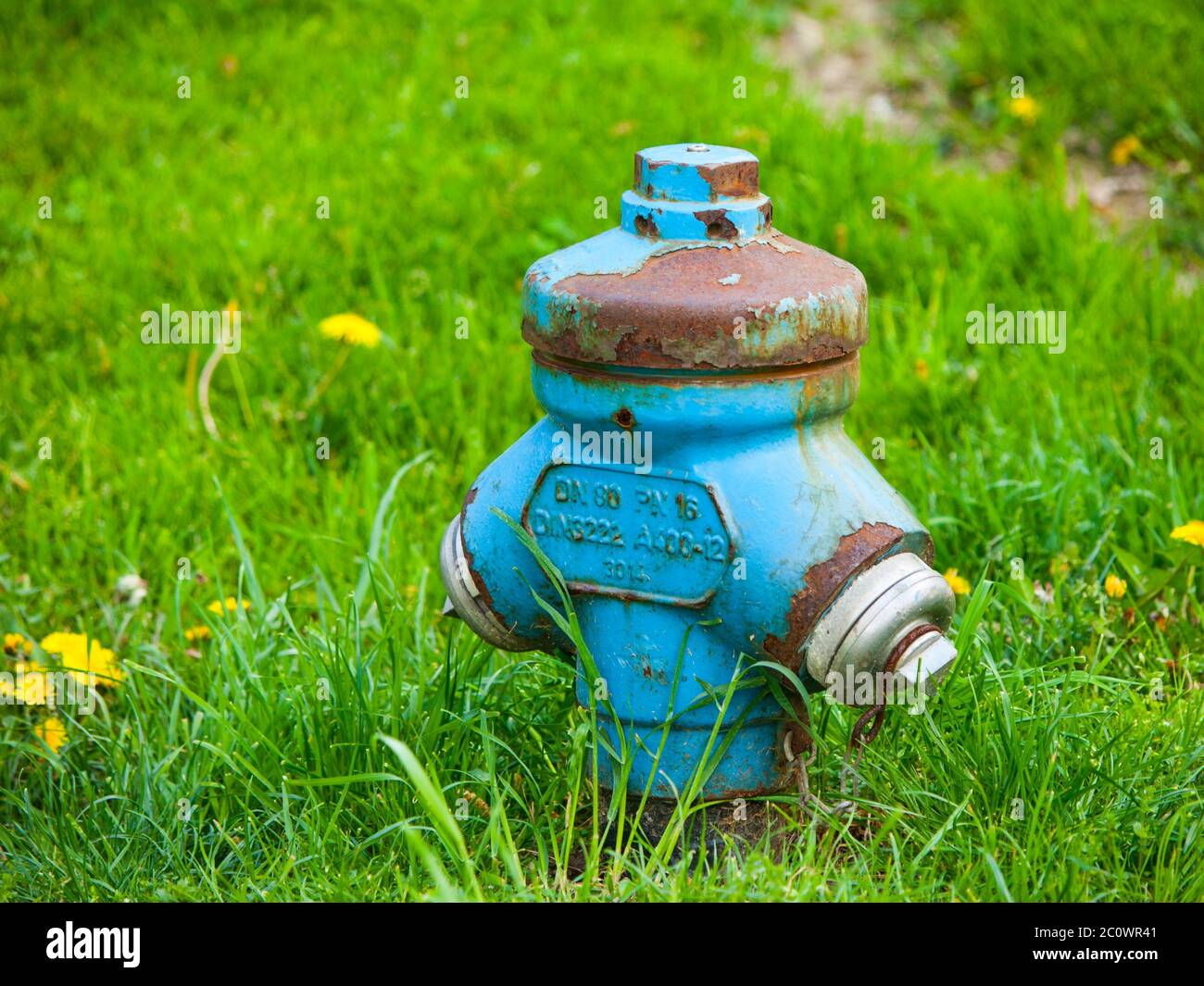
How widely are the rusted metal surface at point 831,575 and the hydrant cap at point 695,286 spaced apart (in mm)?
251

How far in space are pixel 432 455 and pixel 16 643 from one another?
38.5 inches

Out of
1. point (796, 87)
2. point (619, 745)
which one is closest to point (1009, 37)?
point (796, 87)

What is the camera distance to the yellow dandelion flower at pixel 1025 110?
4.87 m

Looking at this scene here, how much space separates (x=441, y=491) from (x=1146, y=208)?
8.30 feet

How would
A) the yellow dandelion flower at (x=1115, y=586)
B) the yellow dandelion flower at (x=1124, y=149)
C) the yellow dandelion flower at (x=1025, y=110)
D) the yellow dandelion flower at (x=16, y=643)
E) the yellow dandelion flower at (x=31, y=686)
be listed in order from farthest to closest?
the yellow dandelion flower at (x=1025, y=110), the yellow dandelion flower at (x=1124, y=149), the yellow dandelion flower at (x=16, y=643), the yellow dandelion flower at (x=1115, y=586), the yellow dandelion flower at (x=31, y=686)

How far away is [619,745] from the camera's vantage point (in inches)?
83.7

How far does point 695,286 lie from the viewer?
1.93m

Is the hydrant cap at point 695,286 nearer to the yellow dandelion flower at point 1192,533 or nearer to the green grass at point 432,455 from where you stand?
the green grass at point 432,455

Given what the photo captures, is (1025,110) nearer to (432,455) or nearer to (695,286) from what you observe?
(432,455)

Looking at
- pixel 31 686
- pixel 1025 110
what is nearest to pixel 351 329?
pixel 31 686

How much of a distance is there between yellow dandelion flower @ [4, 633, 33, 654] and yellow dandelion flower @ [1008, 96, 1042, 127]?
3562 mm

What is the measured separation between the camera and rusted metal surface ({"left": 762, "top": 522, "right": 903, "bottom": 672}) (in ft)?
6.40

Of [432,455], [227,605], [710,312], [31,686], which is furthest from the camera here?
[432,455]

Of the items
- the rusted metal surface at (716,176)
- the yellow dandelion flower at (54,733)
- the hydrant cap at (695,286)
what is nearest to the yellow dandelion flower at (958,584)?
the hydrant cap at (695,286)
